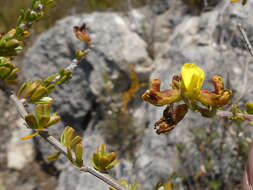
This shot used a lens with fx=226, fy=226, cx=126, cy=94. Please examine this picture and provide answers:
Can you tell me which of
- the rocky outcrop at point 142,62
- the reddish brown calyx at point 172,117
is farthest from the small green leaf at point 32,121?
the rocky outcrop at point 142,62

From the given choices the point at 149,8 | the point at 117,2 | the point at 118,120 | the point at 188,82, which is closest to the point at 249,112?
the point at 188,82

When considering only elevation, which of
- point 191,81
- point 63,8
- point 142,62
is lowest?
point 142,62

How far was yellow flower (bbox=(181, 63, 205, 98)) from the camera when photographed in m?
0.56

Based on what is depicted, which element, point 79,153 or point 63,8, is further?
point 63,8

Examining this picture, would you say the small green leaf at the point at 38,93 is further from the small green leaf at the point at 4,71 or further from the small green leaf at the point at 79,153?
the small green leaf at the point at 79,153

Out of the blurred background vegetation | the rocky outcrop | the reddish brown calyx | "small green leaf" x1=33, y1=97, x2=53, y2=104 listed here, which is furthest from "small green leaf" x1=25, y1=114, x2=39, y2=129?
the blurred background vegetation

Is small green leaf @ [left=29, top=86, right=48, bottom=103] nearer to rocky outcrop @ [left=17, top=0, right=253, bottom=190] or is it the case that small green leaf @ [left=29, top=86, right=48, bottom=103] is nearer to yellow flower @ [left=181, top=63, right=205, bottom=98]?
yellow flower @ [left=181, top=63, right=205, bottom=98]

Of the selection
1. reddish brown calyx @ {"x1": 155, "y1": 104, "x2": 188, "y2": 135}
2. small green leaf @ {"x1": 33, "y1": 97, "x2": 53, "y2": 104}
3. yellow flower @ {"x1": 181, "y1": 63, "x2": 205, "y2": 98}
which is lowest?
reddish brown calyx @ {"x1": 155, "y1": 104, "x2": 188, "y2": 135}

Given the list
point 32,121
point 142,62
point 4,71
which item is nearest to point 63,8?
point 142,62

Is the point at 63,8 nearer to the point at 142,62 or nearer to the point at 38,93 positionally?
the point at 142,62

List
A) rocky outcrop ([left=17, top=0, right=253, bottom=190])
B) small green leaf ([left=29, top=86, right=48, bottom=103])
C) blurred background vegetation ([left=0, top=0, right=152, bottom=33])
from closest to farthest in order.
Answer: small green leaf ([left=29, top=86, right=48, bottom=103]), rocky outcrop ([left=17, top=0, right=253, bottom=190]), blurred background vegetation ([left=0, top=0, right=152, bottom=33])

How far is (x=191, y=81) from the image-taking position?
56 centimetres

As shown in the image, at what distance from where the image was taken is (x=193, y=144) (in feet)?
6.97

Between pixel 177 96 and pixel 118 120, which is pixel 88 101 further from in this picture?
pixel 177 96
